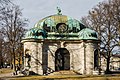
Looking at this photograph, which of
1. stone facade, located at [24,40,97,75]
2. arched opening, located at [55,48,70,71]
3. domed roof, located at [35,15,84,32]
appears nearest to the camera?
stone facade, located at [24,40,97,75]

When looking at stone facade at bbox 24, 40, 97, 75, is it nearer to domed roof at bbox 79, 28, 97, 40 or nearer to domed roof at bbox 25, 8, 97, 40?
domed roof at bbox 79, 28, 97, 40

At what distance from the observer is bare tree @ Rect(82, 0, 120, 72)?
4516 centimetres

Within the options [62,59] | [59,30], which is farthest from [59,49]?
[59,30]

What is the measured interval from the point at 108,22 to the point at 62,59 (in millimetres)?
9860

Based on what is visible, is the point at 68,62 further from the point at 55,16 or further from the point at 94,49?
the point at 55,16

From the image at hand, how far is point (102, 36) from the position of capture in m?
47.3

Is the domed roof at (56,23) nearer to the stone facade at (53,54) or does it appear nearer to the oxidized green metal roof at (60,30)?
the oxidized green metal roof at (60,30)

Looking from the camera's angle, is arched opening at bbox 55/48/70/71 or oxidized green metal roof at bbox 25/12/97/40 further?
arched opening at bbox 55/48/70/71

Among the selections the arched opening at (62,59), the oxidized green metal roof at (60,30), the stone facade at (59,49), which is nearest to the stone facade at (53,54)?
the stone facade at (59,49)

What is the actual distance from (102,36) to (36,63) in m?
12.8

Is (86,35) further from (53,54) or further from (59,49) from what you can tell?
(53,54)

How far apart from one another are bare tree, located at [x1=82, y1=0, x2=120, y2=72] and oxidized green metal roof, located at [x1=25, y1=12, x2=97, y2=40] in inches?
188

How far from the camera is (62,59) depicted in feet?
137

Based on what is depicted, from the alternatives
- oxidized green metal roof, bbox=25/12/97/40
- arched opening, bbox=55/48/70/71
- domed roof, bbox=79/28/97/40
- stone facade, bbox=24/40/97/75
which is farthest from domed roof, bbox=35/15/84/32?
arched opening, bbox=55/48/70/71
